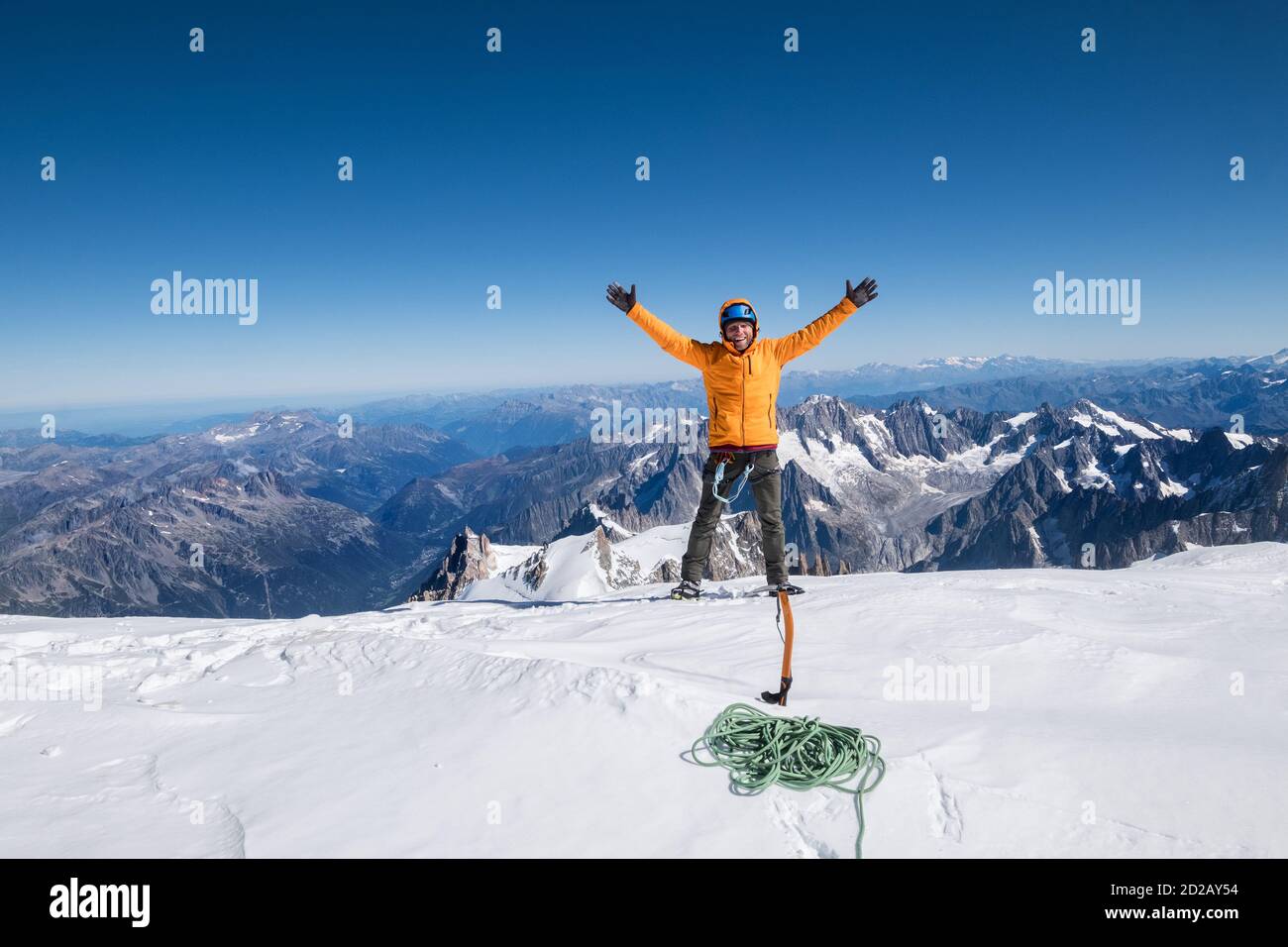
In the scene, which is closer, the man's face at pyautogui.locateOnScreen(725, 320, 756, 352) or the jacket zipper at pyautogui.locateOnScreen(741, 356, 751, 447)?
the man's face at pyautogui.locateOnScreen(725, 320, 756, 352)

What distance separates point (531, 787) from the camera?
5.34 meters

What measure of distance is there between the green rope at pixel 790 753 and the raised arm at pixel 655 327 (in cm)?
585

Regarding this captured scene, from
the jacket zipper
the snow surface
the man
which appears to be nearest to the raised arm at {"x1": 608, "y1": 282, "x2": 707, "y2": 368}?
the man

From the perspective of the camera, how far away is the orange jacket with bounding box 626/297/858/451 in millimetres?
9750

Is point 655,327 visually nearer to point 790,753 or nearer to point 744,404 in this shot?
point 744,404

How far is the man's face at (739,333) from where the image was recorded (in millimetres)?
9625

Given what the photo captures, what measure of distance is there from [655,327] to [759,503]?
12.0 ft

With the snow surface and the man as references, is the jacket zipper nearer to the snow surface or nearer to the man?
the man

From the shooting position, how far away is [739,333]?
31.6ft
